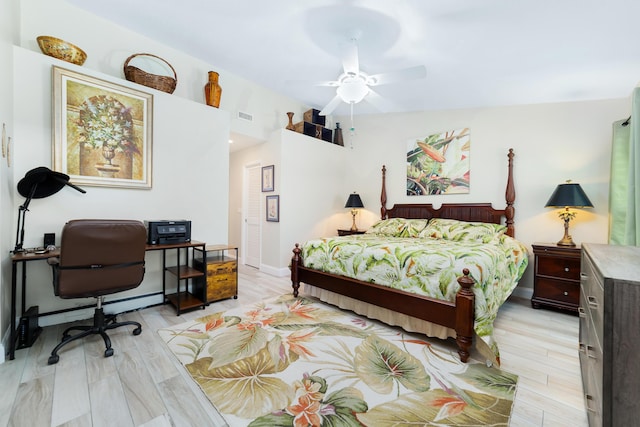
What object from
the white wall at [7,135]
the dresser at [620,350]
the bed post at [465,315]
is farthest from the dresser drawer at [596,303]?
the white wall at [7,135]

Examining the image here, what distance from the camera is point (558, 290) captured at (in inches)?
119

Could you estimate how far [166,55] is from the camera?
345 cm

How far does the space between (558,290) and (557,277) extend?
14cm

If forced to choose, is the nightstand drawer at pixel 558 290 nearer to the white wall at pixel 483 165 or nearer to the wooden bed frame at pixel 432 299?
the white wall at pixel 483 165

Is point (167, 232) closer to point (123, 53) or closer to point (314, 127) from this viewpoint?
point (123, 53)

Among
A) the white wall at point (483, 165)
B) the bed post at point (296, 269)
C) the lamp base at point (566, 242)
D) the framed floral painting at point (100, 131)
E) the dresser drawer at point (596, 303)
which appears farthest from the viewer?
the bed post at point (296, 269)

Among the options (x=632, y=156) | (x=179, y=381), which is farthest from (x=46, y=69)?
(x=632, y=156)

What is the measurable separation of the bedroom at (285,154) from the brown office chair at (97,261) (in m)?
0.63

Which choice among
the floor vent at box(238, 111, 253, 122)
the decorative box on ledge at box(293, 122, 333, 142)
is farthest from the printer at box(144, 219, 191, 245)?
the decorative box on ledge at box(293, 122, 333, 142)

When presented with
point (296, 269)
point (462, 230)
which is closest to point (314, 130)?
point (296, 269)

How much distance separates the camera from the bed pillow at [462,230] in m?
3.46

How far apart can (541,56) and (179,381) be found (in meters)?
4.27

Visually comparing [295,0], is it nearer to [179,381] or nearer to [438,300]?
[438,300]

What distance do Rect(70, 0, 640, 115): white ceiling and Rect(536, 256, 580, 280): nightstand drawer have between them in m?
2.01
